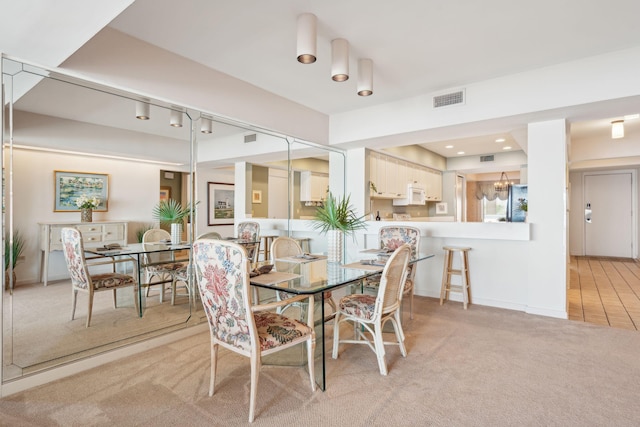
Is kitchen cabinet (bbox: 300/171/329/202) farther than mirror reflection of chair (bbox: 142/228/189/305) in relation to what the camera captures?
Yes

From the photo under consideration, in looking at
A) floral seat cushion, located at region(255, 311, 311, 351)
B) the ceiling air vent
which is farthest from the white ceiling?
floral seat cushion, located at region(255, 311, 311, 351)

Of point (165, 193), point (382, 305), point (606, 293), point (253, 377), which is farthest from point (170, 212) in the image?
point (606, 293)

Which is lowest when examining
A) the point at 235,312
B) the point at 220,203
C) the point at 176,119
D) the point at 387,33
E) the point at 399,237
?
the point at 235,312

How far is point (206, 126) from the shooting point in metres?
3.43

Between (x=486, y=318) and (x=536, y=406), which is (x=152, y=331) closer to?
(x=536, y=406)

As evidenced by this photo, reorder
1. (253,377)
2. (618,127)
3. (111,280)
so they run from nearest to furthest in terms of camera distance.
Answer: (253,377) < (111,280) < (618,127)

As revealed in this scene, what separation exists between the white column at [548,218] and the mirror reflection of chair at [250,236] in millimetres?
3022

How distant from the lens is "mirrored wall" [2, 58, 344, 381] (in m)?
2.31

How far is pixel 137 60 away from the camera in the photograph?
109 inches

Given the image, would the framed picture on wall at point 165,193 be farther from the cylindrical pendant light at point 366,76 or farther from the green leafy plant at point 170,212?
the cylindrical pendant light at point 366,76

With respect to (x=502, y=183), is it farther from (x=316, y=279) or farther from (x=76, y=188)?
(x=76, y=188)

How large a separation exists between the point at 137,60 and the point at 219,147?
1058 mm

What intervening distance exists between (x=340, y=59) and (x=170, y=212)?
2.00 m

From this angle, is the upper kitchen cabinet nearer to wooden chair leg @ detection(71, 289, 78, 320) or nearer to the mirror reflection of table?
the mirror reflection of table
